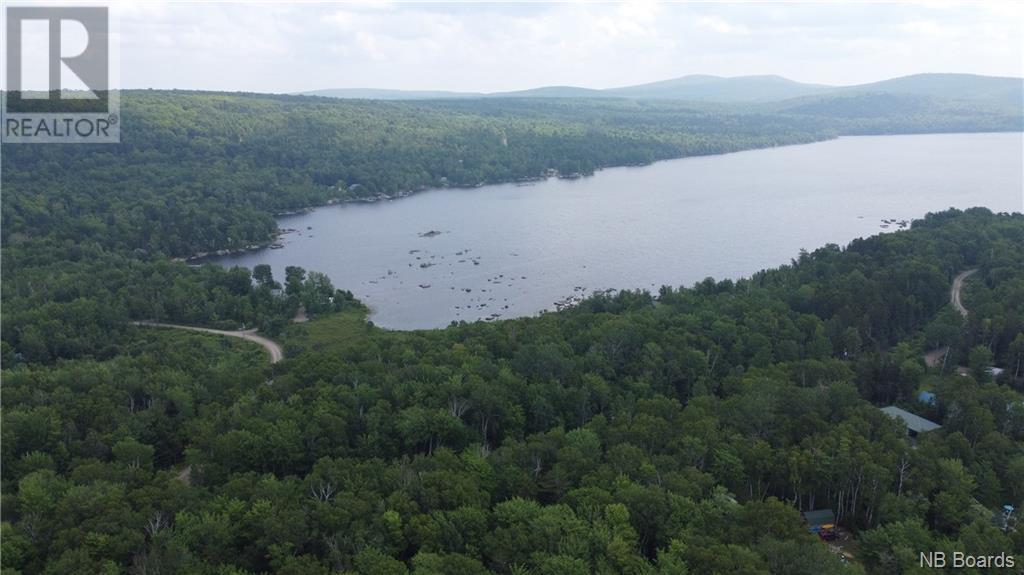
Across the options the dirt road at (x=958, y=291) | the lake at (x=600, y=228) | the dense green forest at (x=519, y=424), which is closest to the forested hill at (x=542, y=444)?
the dense green forest at (x=519, y=424)

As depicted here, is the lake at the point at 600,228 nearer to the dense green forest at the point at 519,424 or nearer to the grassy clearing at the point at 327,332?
the grassy clearing at the point at 327,332

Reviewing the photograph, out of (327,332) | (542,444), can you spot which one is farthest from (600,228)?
(542,444)

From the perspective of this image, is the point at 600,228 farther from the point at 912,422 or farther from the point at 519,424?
the point at 519,424

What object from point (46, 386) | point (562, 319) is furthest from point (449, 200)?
point (46, 386)

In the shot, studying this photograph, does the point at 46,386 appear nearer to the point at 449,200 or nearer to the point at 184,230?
the point at 184,230

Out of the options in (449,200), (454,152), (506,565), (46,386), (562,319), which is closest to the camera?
(506,565)
